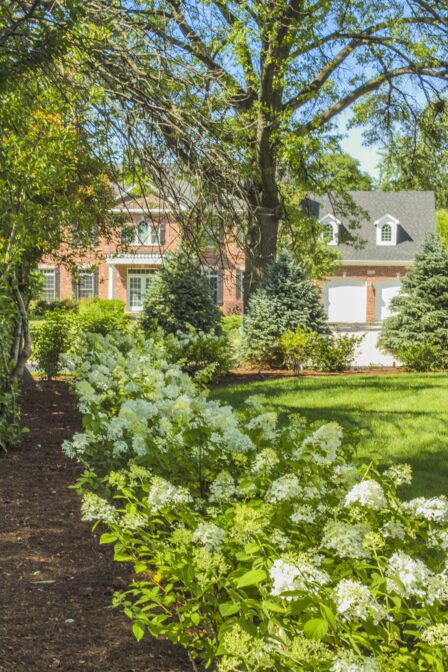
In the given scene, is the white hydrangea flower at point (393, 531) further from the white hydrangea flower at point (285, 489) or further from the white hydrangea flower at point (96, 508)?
the white hydrangea flower at point (96, 508)

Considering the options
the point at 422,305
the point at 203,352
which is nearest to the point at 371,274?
the point at 422,305

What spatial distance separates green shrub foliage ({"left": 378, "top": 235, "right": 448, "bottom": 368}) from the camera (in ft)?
59.5

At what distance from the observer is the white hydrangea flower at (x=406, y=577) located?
214 cm

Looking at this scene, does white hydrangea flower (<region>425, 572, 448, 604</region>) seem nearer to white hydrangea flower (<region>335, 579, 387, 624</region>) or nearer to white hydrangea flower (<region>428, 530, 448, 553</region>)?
white hydrangea flower (<region>335, 579, 387, 624</region>)

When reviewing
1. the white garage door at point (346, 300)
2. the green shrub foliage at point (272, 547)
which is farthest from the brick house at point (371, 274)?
the green shrub foliage at point (272, 547)

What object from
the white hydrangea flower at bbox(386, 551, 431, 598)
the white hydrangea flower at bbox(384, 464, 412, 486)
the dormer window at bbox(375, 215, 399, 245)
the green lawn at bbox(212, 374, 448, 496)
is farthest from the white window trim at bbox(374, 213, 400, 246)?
the white hydrangea flower at bbox(386, 551, 431, 598)

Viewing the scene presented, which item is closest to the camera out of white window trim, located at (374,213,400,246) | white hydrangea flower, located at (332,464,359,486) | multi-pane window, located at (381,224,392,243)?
white hydrangea flower, located at (332,464,359,486)

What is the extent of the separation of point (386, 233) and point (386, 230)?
147 millimetres

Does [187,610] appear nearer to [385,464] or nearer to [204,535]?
[204,535]

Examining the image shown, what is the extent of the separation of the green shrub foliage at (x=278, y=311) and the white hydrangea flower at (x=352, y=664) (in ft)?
45.3

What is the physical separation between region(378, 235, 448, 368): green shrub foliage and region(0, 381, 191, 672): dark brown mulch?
13448 mm

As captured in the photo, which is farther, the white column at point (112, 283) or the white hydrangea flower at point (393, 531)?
the white column at point (112, 283)

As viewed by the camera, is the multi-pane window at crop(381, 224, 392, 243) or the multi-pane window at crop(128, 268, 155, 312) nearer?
the multi-pane window at crop(381, 224, 392, 243)

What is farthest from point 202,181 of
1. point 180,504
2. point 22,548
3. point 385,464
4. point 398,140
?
point 398,140
